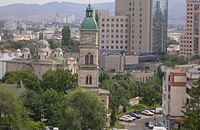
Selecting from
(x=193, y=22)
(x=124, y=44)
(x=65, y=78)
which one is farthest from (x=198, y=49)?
(x=65, y=78)

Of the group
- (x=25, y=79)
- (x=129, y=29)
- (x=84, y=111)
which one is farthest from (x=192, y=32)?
(x=84, y=111)

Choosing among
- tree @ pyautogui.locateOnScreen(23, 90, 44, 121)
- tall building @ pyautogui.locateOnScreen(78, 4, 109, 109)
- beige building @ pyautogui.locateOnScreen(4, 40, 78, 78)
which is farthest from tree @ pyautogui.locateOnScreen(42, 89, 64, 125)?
beige building @ pyautogui.locateOnScreen(4, 40, 78, 78)

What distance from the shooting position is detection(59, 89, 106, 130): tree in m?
41.0

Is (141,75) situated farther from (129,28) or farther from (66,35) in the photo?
(66,35)

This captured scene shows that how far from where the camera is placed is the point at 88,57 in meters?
46.9

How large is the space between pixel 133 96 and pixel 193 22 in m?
45.2

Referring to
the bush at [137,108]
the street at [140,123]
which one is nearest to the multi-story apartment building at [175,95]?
the street at [140,123]

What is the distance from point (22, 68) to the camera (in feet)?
228

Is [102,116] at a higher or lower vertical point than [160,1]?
lower

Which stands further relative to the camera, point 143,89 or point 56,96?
point 143,89

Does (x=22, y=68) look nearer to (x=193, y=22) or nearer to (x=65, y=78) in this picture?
(x=65, y=78)

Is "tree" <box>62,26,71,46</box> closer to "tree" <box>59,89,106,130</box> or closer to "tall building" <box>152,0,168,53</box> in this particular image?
"tall building" <box>152,0,168,53</box>

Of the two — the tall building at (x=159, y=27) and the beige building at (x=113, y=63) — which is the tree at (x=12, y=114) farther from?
the tall building at (x=159, y=27)

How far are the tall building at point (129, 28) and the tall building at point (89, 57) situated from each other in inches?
2057
